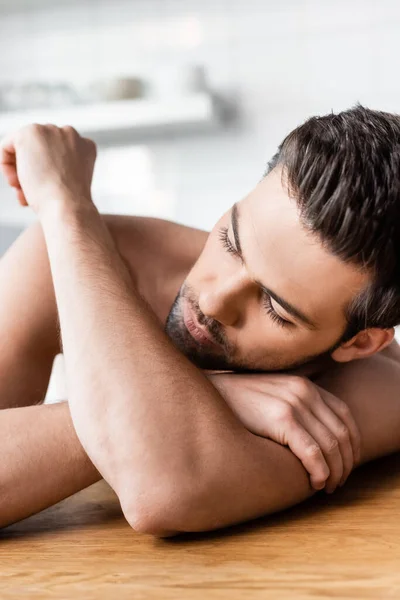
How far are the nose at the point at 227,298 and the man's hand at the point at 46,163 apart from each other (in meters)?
0.27

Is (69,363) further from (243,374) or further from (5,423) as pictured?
(243,374)

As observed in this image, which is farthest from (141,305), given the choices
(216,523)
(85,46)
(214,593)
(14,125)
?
(85,46)

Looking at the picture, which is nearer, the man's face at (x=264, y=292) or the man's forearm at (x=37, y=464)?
the man's forearm at (x=37, y=464)

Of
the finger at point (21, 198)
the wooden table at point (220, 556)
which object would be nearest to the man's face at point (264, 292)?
the wooden table at point (220, 556)

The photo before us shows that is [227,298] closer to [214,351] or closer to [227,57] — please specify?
[214,351]

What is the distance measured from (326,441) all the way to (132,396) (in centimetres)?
25

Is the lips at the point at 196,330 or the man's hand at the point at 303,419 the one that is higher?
the lips at the point at 196,330

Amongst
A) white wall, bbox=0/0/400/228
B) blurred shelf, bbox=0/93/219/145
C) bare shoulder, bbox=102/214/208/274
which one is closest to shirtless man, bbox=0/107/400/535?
bare shoulder, bbox=102/214/208/274

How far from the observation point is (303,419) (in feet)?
3.37

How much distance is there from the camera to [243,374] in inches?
45.0

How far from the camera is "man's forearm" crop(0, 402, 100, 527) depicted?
0.95m

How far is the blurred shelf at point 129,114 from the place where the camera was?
10.8 feet

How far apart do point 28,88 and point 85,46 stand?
0.31m

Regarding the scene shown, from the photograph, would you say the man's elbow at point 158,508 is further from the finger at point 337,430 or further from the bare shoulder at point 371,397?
the bare shoulder at point 371,397
